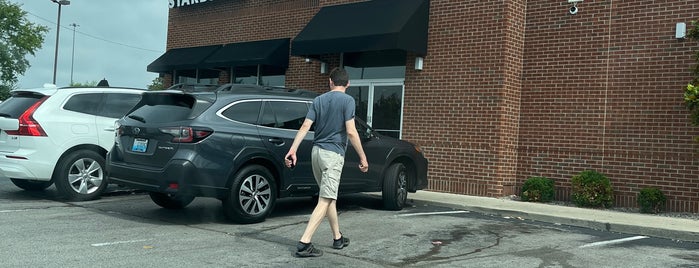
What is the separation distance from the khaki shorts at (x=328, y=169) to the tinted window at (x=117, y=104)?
4.94 m

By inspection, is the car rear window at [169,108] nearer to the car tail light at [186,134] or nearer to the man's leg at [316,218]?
the car tail light at [186,134]

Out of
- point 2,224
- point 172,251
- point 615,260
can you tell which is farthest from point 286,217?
point 615,260

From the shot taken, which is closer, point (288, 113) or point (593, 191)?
point (288, 113)

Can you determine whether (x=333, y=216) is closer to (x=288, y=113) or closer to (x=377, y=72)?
(x=288, y=113)

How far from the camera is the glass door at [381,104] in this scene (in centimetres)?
1276

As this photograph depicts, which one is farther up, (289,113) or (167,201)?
(289,113)

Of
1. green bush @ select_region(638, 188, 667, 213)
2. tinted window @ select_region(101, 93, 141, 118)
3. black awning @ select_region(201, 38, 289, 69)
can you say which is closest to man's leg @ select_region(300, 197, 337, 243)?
tinted window @ select_region(101, 93, 141, 118)

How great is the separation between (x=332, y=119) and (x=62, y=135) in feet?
→ 16.1

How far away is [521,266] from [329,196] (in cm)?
191

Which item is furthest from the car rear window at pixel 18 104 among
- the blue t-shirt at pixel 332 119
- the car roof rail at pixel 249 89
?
the blue t-shirt at pixel 332 119

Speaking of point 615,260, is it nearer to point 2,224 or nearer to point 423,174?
point 423,174

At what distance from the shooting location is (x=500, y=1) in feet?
36.6

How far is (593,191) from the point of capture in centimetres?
1020

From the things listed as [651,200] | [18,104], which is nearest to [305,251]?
[18,104]
